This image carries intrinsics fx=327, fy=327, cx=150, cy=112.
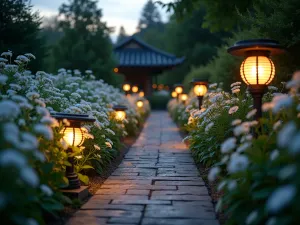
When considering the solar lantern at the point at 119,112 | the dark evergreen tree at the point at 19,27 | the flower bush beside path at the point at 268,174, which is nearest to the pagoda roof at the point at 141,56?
the dark evergreen tree at the point at 19,27

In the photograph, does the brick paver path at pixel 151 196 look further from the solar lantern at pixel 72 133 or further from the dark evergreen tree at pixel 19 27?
the dark evergreen tree at pixel 19 27

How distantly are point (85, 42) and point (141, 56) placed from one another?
1058 cm

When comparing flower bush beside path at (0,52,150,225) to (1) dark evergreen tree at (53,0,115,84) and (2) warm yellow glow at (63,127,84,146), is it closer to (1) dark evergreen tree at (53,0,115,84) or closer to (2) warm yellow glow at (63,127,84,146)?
(2) warm yellow glow at (63,127,84,146)

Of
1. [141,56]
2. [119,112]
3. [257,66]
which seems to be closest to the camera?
[257,66]

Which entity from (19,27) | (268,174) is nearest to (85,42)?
(19,27)

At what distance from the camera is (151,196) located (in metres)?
4.54

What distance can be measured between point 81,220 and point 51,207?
493 millimetres

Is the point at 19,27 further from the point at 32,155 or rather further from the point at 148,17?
the point at 148,17

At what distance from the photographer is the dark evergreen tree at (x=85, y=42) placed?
15672 mm

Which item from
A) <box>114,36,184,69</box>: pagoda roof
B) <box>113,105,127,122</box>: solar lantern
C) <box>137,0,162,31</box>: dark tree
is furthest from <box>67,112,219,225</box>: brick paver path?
<box>137,0,162,31</box>: dark tree

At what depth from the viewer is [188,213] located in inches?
151

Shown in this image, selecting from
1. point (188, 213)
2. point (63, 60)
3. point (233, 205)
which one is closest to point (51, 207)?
point (188, 213)

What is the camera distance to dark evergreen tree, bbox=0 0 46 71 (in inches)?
364

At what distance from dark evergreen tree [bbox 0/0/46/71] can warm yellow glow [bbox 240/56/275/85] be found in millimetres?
7008
